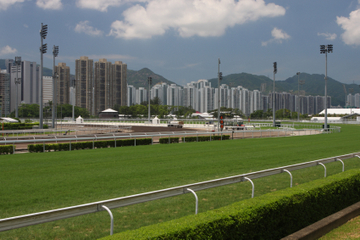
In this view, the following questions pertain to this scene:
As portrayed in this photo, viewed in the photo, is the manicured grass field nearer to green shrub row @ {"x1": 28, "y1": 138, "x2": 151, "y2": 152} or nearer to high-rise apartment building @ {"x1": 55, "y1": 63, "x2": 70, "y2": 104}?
green shrub row @ {"x1": 28, "y1": 138, "x2": 151, "y2": 152}

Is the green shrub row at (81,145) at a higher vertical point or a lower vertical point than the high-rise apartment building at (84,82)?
lower

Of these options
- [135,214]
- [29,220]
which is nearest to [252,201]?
A: [135,214]

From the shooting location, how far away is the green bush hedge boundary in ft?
10.0

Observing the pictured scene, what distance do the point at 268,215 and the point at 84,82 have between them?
115 meters

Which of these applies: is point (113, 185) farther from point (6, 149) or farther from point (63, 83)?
point (63, 83)

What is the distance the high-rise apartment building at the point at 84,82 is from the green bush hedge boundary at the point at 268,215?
4363 inches

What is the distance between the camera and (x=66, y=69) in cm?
10062

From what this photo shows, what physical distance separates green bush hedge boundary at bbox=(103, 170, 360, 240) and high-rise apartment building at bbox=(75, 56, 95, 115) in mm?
110820

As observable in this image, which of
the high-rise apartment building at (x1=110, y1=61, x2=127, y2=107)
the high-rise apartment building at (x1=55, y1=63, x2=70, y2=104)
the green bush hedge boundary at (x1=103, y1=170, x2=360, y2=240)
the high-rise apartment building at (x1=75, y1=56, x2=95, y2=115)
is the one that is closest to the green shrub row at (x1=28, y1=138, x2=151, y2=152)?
the green bush hedge boundary at (x1=103, y1=170, x2=360, y2=240)

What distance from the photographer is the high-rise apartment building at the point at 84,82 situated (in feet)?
353

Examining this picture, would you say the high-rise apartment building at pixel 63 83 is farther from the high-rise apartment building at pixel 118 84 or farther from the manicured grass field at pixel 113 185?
the manicured grass field at pixel 113 185

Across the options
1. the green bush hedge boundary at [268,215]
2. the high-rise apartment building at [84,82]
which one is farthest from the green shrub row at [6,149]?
Answer: the high-rise apartment building at [84,82]

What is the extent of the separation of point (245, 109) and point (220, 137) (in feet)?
462

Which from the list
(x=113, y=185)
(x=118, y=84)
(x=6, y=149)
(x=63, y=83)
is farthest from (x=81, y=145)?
(x=118, y=84)
